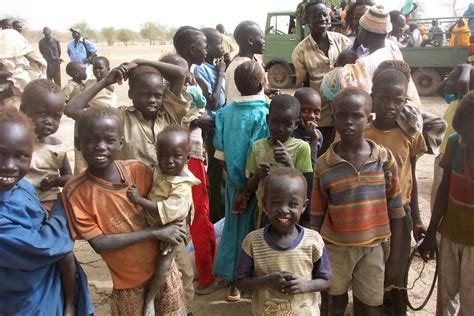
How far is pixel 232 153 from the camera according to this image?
280 cm

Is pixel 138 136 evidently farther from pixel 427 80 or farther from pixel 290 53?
pixel 290 53

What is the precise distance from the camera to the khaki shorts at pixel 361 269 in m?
2.18

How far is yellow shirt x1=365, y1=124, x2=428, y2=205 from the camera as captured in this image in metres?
2.34

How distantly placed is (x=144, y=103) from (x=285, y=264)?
3.58 feet

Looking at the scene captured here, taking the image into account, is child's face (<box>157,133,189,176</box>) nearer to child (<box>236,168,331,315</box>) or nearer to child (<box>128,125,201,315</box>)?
child (<box>128,125,201,315</box>)

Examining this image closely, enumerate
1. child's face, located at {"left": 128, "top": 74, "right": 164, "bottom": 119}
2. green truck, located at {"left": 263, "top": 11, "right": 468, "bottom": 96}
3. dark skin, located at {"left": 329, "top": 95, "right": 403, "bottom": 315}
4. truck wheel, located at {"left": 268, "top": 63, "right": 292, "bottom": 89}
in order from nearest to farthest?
dark skin, located at {"left": 329, "top": 95, "right": 403, "bottom": 315} → child's face, located at {"left": 128, "top": 74, "right": 164, "bottom": 119} → green truck, located at {"left": 263, "top": 11, "right": 468, "bottom": 96} → truck wheel, located at {"left": 268, "top": 63, "right": 292, "bottom": 89}

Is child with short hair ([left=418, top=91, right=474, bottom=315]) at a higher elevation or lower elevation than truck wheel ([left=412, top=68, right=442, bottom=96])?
higher

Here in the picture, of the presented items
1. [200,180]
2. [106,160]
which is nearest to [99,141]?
[106,160]

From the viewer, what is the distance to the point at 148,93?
7.32 ft

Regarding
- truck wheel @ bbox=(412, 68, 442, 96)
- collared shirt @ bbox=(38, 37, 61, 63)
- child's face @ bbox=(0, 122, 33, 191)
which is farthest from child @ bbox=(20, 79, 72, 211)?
collared shirt @ bbox=(38, 37, 61, 63)

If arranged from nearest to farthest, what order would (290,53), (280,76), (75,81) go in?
(75,81) → (290,53) → (280,76)

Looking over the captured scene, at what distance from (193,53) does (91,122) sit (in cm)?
177

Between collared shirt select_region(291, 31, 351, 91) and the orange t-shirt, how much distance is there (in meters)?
2.20

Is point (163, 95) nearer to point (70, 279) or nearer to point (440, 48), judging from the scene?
point (70, 279)
